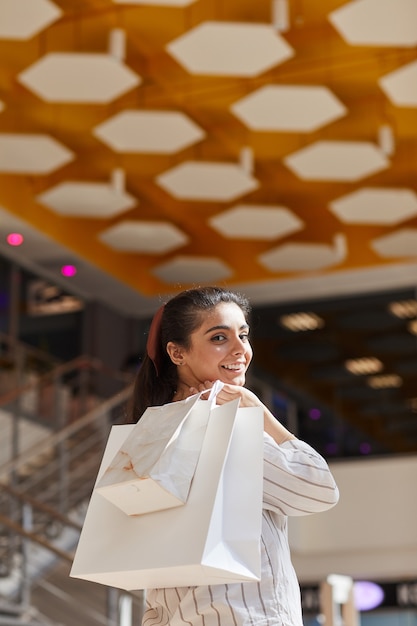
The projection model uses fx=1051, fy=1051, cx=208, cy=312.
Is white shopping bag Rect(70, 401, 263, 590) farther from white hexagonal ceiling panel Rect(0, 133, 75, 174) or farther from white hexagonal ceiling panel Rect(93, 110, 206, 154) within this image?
white hexagonal ceiling panel Rect(0, 133, 75, 174)

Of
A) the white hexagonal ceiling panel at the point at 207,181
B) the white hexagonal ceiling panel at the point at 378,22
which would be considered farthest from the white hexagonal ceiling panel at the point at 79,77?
the white hexagonal ceiling panel at the point at 378,22

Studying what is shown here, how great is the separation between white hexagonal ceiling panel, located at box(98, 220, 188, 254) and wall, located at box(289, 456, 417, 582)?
2.86 metres

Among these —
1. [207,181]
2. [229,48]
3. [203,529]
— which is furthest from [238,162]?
[203,529]

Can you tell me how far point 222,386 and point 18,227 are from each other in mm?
8921

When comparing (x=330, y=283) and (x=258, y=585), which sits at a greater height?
(x=258, y=585)

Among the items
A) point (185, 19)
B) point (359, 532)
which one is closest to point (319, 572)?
point (359, 532)

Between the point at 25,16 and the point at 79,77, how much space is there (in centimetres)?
90

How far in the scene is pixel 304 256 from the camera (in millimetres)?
10922

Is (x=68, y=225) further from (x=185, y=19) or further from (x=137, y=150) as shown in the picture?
(x=185, y=19)

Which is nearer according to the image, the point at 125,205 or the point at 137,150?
the point at 137,150

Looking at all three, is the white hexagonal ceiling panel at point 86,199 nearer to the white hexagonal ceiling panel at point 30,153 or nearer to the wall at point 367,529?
the white hexagonal ceiling panel at point 30,153

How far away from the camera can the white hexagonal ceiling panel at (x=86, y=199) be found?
9.27m

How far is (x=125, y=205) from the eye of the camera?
31.4 feet

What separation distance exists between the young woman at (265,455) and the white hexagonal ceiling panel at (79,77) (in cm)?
539
